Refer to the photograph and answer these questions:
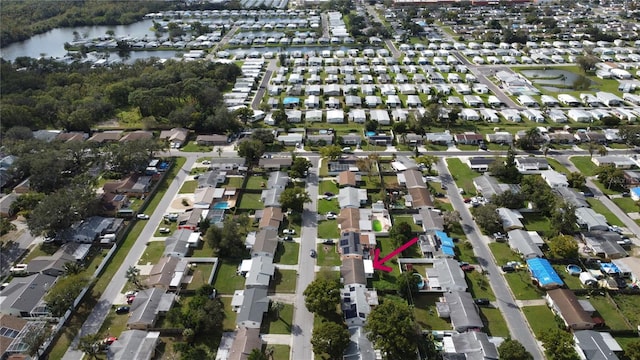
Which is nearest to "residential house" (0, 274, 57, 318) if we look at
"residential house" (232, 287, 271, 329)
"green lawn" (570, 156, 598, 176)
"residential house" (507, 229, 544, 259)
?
"residential house" (232, 287, 271, 329)

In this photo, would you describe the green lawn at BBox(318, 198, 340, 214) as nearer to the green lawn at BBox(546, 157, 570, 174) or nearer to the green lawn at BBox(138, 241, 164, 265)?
the green lawn at BBox(138, 241, 164, 265)

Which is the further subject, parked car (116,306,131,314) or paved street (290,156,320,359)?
parked car (116,306,131,314)

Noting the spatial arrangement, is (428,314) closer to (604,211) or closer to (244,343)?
(244,343)

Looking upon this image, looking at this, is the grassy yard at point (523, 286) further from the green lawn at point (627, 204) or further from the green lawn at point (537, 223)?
the green lawn at point (627, 204)

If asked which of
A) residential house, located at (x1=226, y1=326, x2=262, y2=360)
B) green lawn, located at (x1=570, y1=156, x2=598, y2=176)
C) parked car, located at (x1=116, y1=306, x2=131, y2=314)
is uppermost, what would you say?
parked car, located at (x1=116, y1=306, x2=131, y2=314)

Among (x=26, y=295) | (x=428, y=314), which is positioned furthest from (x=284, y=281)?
(x=26, y=295)

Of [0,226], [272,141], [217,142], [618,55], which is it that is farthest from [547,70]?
[0,226]

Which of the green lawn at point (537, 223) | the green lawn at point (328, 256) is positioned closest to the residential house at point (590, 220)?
the green lawn at point (537, 223)
